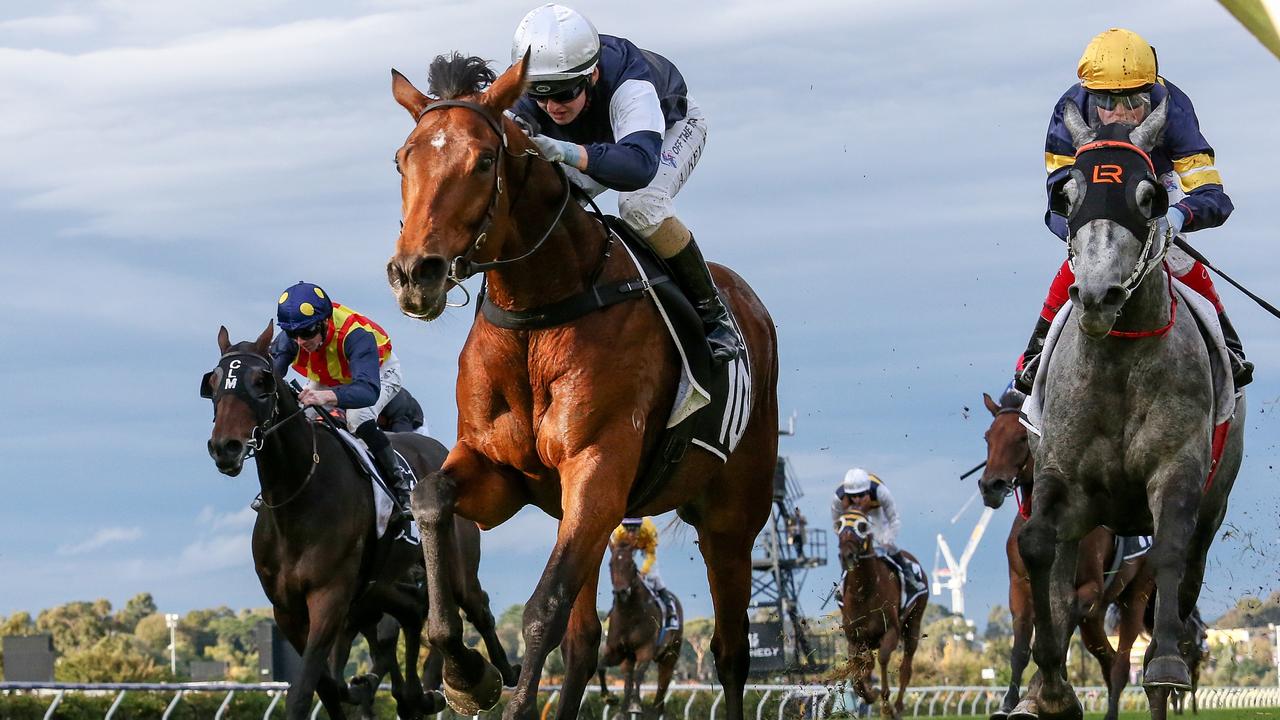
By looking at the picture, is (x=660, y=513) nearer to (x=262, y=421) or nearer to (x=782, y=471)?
(x=262, y=421)

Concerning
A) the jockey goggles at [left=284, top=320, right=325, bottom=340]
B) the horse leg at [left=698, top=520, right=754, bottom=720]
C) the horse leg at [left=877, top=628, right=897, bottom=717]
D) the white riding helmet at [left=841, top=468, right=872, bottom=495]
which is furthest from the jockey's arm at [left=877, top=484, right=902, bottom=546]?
the horse leg at [left=698, top=520, right=754, bottom=720]

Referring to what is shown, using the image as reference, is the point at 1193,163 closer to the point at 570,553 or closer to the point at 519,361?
the point at 519,361

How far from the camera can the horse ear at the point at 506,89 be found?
6312mm

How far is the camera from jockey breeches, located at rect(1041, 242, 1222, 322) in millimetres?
8141

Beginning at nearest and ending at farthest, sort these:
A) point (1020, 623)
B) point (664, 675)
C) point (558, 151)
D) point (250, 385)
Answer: point (558, 151), point (250, 385), point (1020, 623), point (664, 675)

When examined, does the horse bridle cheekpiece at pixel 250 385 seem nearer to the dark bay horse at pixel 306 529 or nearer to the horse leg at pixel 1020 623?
the dark bay horse at pixel 306 529

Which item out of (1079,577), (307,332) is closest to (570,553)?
(307,332)

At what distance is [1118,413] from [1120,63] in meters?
1.60

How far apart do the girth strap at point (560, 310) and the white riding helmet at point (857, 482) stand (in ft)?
49.2

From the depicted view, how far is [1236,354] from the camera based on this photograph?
8109 mm

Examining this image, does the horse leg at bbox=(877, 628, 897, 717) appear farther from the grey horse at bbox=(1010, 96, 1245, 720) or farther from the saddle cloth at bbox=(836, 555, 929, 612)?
the grey horse at bbox=(1010, 96, 1245, 720)

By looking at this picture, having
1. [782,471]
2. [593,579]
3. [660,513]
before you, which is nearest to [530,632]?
[593,579]

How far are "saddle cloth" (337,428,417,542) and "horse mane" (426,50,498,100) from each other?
5.48m

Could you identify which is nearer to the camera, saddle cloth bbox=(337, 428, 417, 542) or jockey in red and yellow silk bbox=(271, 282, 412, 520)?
jockey in red and yellow silk bbox=(271, 282, 412, 520)
